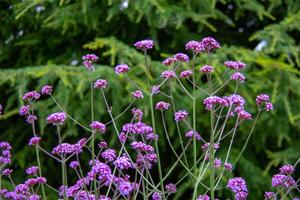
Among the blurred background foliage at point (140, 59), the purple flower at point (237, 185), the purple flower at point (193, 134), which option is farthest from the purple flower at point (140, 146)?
the blurred background foliage at point (140, 59)

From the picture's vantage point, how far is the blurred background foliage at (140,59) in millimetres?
2934

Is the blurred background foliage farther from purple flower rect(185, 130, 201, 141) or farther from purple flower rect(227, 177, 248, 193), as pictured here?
purple flower rect(227, 177, 248, 193)

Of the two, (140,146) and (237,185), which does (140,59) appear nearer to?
(140,146)

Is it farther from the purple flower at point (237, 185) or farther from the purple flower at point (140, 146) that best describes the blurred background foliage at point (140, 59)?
the purple flower at point (237, 185)

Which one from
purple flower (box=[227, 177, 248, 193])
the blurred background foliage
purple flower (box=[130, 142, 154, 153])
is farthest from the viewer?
the blurred background foliage

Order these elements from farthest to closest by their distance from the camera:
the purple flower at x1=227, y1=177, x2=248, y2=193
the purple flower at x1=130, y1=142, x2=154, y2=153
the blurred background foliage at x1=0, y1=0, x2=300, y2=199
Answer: the blurred background foliage at x1=0, y1=0, x2=300, y2=199
the purple flower at x1=130, y1=142, x2=154, y2=153
the purple flower at x1=227, y1=177, x2=248, y2=193

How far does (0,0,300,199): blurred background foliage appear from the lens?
9.62 ft

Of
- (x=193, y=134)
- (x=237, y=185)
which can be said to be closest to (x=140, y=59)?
(x=193, y=134)

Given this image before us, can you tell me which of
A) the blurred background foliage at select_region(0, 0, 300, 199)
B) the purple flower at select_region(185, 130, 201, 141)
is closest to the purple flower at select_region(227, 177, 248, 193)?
the purple flower at select_region(185, 130, 201, 141)

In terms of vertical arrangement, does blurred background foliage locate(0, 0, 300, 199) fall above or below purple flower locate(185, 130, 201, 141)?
below

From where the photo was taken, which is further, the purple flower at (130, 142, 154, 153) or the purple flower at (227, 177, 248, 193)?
the purple flower at (130, 142, 154, 153)

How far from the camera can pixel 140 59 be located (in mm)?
2965

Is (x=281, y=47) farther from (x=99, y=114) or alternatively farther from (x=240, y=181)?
(x=240, y=181)

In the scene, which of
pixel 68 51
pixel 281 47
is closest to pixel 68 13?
pixel 68 51
